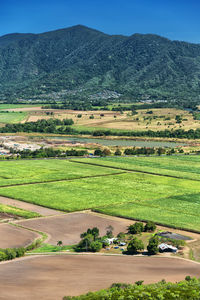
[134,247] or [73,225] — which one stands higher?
[134,247]

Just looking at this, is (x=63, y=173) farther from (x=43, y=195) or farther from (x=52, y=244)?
(x=52, y=244)

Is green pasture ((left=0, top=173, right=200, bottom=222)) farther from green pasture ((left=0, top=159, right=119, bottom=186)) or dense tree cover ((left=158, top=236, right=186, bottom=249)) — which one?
dense tree cover ((left=158, top=236, right=186, bottom=249))

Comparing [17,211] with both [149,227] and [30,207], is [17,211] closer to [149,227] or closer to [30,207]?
[30,207]

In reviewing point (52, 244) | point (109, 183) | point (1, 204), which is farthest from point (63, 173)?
point (52, 244)

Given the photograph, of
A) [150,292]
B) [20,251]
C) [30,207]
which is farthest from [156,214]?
[150,292]

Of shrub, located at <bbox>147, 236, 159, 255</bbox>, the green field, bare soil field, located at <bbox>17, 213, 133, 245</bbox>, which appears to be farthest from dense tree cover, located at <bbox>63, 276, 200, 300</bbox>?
the green field

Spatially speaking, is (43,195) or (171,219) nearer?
(171,219)
